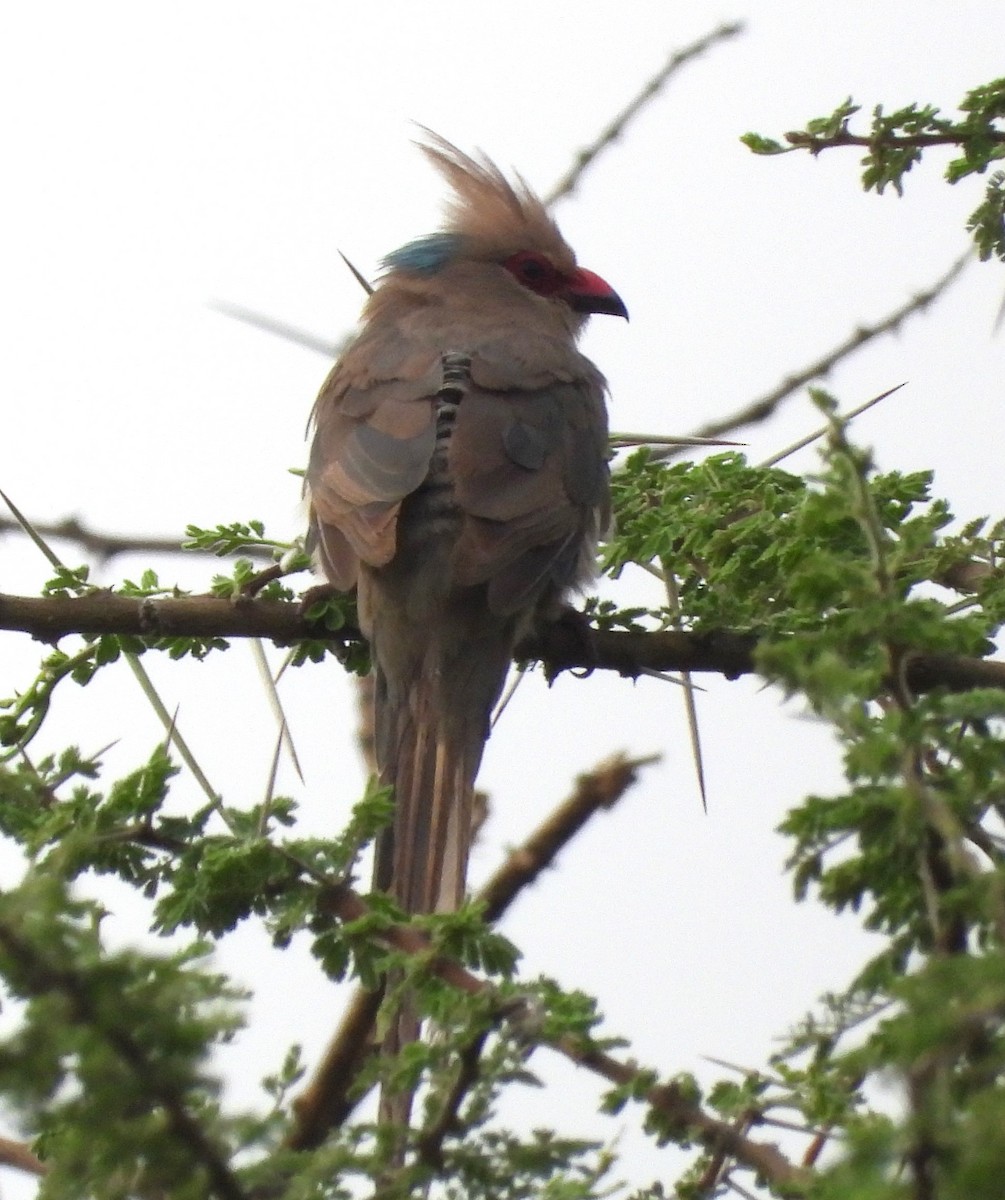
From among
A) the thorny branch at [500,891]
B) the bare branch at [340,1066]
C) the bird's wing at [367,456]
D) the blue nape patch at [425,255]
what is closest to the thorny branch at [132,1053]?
the thorny branch at [500,891]

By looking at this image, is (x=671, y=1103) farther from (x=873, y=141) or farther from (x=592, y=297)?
(x=592, y=297)

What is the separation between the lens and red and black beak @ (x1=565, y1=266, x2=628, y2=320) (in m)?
7.02

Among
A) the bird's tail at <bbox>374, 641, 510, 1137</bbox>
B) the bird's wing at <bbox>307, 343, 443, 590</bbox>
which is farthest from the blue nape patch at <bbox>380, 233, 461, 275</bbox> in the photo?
the bird's tail at <bbox>374, 641, 510, 1137</bbox>

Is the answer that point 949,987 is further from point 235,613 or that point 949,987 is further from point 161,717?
point 235,613

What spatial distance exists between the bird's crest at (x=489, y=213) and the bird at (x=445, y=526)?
1247 mm

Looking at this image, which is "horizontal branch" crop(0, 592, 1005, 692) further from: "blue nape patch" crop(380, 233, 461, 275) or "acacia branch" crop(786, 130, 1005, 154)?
"blue nape patch" crop(380, 233, 461, 275)

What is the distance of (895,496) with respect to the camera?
12.5 ft

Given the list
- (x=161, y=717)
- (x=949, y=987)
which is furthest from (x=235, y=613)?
(x=949, y=987)

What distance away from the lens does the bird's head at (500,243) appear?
703cm

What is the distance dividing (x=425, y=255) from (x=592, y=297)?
703 mm

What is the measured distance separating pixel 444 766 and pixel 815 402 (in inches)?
99.4

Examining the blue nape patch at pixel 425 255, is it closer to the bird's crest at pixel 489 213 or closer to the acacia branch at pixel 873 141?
the bird's crest at pixel 489 213

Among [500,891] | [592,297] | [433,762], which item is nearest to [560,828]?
[500,891]

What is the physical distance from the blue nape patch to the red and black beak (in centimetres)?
50
